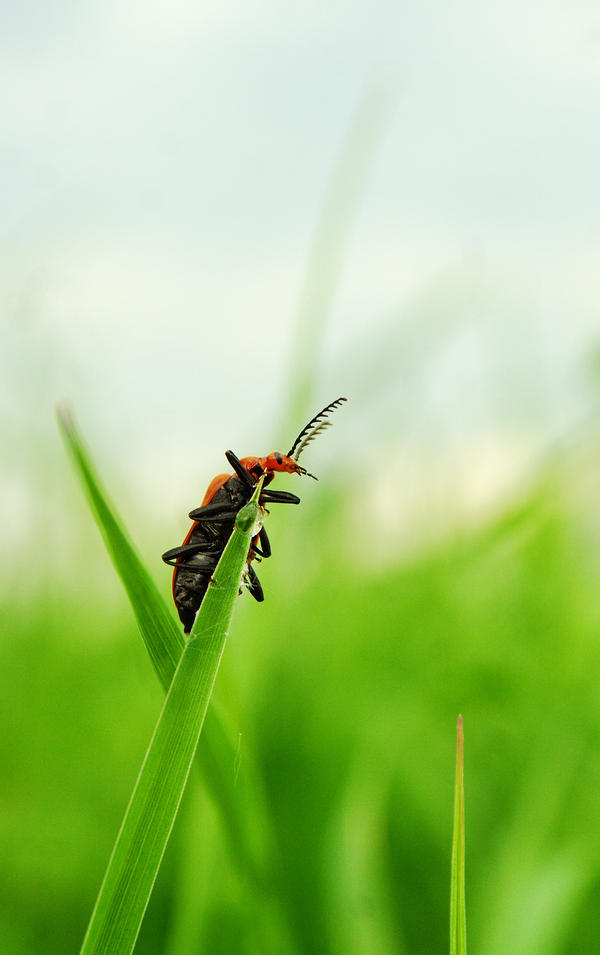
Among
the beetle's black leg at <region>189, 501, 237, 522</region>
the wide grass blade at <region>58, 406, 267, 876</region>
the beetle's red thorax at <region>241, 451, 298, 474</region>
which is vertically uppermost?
the beetle's red thorax at <region>241, 451, 298, 474</region>

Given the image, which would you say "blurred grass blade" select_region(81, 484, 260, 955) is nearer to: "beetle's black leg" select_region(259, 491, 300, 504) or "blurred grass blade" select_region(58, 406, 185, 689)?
"blurred grass blade" select_region(58, 406, 185, 689)

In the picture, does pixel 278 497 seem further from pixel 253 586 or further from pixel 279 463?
pixel 253 586

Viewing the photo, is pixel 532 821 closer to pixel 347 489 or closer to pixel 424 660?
pixel 424 660

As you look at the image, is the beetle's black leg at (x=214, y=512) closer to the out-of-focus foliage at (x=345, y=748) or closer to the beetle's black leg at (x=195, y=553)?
the beetle's black leg at (x=195, y=553)

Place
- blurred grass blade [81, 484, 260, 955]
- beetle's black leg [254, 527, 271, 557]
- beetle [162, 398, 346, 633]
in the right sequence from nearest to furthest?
1. blurred grass blade [81, 484, 260, 955]
2. beetle [162, 398, 346, 633]
3. beetle's black leg [254, 527, 271, 557]

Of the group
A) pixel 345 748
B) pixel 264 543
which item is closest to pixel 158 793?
pixel 264 543

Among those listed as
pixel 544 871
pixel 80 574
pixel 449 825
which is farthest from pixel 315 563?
pixel 544 871

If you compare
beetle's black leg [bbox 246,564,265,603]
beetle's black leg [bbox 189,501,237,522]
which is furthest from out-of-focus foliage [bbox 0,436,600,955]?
beetle's black leg [bbox 189,501,237,522]

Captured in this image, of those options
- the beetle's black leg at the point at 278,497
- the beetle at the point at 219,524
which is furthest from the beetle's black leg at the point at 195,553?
the beetle's black leg at the point at 278,497
